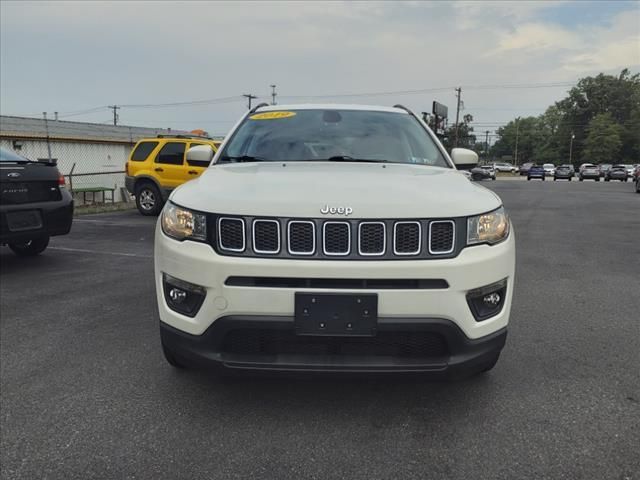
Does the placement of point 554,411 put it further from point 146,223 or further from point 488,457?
point 146,223

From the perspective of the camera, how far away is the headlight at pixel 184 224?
2445 mm

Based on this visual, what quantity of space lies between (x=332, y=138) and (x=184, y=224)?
158 cm

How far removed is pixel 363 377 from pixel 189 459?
34.2 inches

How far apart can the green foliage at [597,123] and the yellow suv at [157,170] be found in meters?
89.4

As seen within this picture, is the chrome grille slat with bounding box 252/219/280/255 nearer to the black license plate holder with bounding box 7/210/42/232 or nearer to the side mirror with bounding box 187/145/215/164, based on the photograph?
the side mirror with bounding box 187/145/215/164

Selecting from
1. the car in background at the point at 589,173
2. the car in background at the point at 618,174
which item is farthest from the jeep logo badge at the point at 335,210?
the car in background at the point at 589,173

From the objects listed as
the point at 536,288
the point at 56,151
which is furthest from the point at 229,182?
the point at 56,151

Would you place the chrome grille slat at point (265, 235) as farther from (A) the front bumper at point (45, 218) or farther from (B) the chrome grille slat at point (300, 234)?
(A) the front bumper at point (45, 218)

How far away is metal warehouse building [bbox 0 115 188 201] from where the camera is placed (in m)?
20.2

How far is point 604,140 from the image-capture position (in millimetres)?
85125

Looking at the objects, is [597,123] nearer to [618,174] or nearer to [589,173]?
[589,173]

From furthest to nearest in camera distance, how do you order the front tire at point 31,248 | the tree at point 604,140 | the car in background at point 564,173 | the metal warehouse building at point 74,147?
the tree at point 604,140
the car in background at point 564,173
the metal warehouse building at point 74,147
the front tire at point 31,248

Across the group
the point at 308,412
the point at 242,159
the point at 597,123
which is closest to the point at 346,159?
the point at 242,159

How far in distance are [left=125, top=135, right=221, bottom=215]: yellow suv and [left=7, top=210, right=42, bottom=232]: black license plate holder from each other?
264 inches
